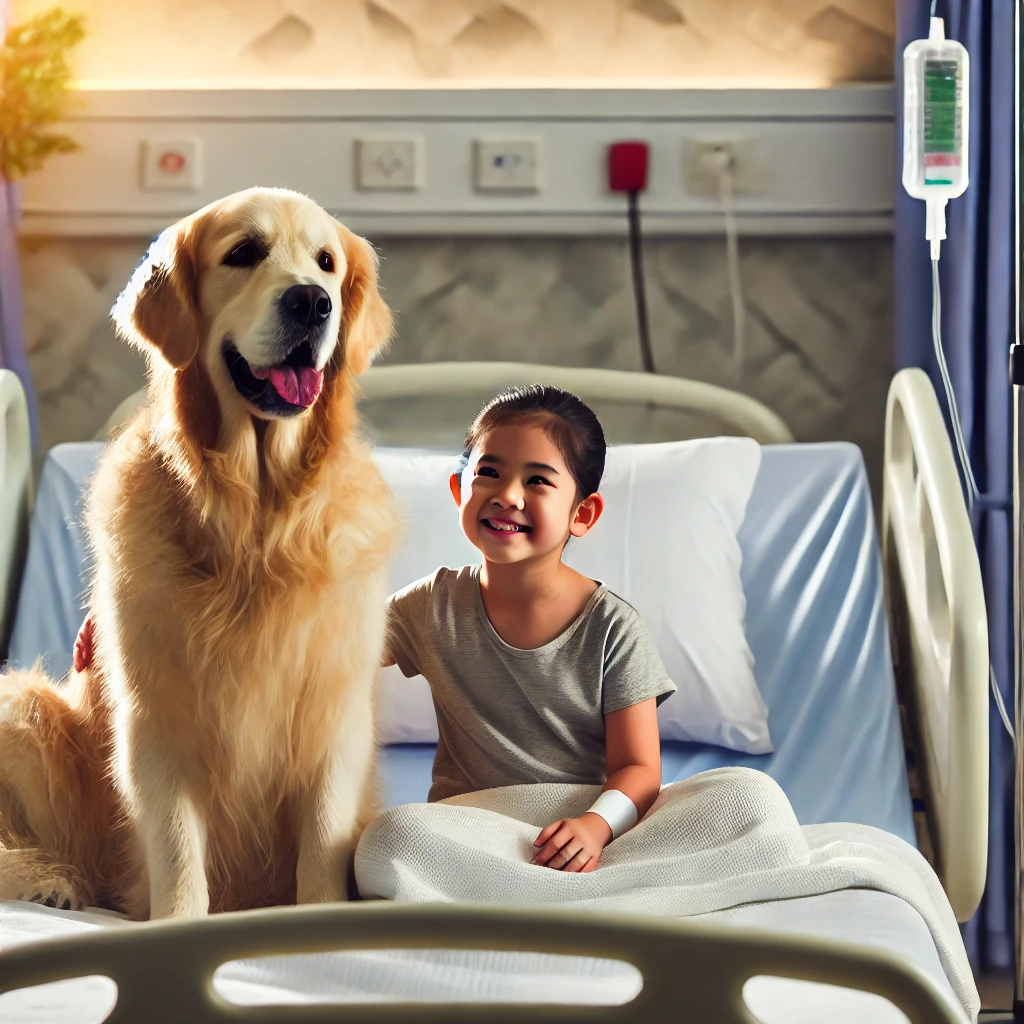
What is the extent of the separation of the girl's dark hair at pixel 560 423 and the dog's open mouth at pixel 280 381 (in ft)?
0.85

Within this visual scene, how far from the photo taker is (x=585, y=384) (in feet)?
7.02

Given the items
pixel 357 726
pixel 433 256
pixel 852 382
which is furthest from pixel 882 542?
pixel 357 726

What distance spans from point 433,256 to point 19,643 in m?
0.94

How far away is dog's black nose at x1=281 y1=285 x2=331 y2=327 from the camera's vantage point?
41.7 inches

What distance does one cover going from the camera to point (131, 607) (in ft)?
3.73

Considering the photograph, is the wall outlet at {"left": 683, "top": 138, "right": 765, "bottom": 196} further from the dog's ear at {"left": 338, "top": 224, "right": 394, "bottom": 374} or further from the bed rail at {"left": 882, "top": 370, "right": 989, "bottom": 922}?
the dog's ear at {"left": 338, "top": 224, "right": 394, "bottom": 374}

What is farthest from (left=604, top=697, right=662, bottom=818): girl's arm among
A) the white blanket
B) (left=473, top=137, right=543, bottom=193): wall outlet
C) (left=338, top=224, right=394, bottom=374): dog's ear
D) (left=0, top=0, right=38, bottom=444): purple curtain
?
(left=0, top=0, right=38, bottom=444): purple curtain

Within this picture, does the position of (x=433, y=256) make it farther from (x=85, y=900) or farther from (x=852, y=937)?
(x=852, y=937)

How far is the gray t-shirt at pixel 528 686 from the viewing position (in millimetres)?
1334

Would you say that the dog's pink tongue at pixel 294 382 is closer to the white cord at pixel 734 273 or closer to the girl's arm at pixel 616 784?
the girl's arm at pixel 616 784

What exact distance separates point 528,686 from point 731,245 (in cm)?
113

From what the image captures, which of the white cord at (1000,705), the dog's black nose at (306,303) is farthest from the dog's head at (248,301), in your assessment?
the white cord at (1000,705)

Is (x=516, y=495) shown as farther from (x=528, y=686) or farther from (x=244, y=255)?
(x=244, y=255)

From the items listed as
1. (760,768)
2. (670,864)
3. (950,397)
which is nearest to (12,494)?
(760,768)
